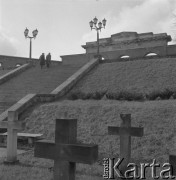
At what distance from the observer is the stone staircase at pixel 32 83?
17312 mm

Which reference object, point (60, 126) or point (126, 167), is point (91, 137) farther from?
point (60, 126)

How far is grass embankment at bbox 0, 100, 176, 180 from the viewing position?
6922mm

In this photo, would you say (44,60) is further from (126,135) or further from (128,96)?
(126,135)

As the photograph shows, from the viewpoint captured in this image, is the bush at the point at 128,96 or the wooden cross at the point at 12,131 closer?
the wooden cross at the point at 12,131

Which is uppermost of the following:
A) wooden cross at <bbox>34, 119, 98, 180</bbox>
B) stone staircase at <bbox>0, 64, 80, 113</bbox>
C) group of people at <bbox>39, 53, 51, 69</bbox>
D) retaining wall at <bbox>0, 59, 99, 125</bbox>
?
group of people at <bbox>39, 53, 51, 69</bbox>

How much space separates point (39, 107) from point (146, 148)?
20.7ft

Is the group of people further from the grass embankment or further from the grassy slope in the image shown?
the grass embankment

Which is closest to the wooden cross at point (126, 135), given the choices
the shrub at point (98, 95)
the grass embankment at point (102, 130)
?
the grass embankment at point (102, 130)

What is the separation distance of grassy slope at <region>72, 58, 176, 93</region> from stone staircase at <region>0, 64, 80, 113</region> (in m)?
2.27

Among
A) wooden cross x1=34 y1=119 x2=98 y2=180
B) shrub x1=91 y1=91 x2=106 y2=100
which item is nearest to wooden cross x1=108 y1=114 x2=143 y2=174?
wooden cross x1=34 y1=119 x2=98 y2=180

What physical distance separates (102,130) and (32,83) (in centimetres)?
1162

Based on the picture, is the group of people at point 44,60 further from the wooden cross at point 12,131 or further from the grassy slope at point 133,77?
the wooden cross at point 12,131

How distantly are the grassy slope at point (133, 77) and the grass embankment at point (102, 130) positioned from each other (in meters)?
4.48

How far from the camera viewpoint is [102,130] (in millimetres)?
10188
